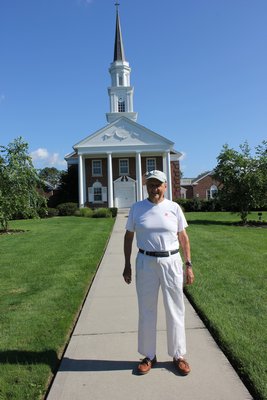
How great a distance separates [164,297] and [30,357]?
5.49 feet

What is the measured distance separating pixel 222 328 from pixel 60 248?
29.8 ft

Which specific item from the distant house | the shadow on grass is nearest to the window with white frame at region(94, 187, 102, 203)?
the distant house

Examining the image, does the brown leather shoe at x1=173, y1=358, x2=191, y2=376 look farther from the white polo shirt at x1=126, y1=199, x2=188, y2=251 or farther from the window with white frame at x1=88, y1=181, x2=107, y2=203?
the window with white frame at x1=88, y1=181, x2=107, y2=203

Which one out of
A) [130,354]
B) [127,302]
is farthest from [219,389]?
[127,302]

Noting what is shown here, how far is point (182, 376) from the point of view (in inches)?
162

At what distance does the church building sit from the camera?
41250mm

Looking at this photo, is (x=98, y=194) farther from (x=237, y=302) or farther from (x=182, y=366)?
(x=182, y=366)

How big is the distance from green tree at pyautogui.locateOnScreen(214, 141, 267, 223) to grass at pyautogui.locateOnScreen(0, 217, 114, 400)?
11258 mm

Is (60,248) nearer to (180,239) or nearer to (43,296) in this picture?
(43,296)

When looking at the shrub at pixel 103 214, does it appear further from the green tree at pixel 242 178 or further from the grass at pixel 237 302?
the grass at pixel 237 302

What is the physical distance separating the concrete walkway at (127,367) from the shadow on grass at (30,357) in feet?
0.41

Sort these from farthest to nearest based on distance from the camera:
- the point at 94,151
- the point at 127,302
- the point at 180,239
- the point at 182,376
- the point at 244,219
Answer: the point at 94,151
the point at 244,219
the point at 127,302
the point at 180,239
the point at 182,376

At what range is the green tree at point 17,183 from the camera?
64.8 feet

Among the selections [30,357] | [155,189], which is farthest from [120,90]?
[30,357]
